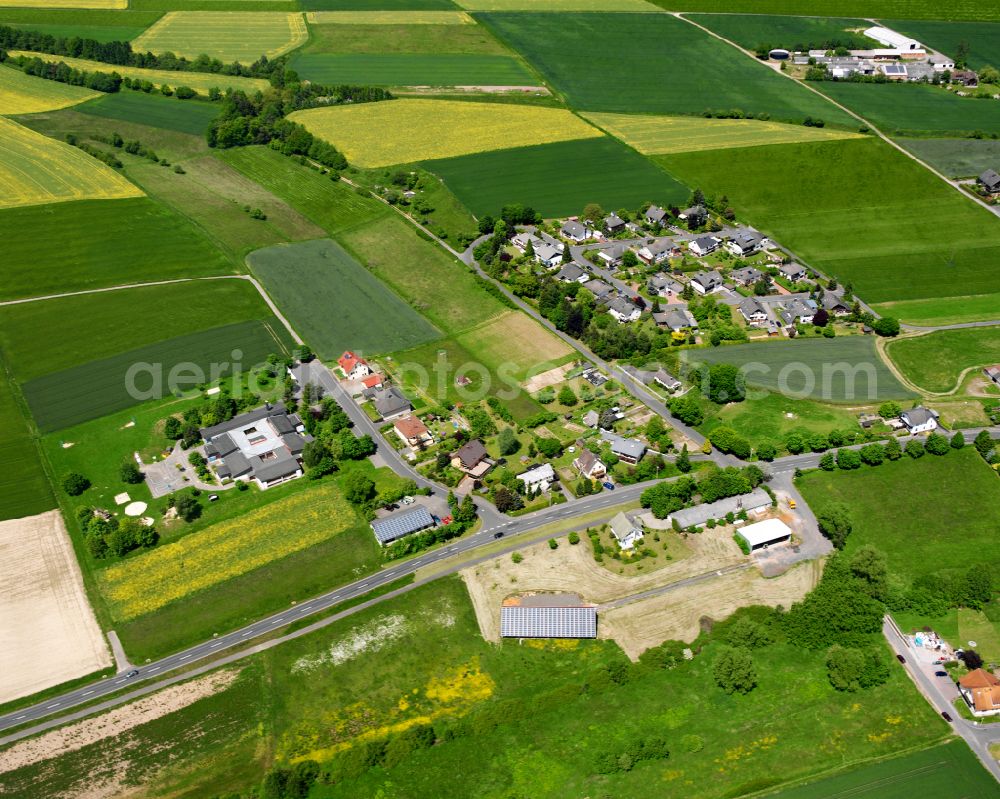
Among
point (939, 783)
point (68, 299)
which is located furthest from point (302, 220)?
point (939, 783)

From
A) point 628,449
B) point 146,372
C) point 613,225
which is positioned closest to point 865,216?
point 613,225

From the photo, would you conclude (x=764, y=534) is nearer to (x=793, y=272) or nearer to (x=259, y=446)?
(x=259, y=446)

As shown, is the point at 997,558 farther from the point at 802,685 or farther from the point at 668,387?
the point at 668,387

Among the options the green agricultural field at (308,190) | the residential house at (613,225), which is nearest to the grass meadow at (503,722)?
the residential house at (613,225)

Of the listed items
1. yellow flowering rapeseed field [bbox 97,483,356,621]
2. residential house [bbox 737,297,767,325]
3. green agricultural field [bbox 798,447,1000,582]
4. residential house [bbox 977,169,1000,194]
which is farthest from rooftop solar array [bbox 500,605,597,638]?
residential house [bbox 977,169,1000,194]

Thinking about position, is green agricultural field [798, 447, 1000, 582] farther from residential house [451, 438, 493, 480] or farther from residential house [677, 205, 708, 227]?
residential house [677, 205, 708, 227]

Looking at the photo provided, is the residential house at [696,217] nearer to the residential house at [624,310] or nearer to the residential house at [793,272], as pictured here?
the residential house at [793,272]

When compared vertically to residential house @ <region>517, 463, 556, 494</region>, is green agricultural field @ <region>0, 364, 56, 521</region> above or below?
below
